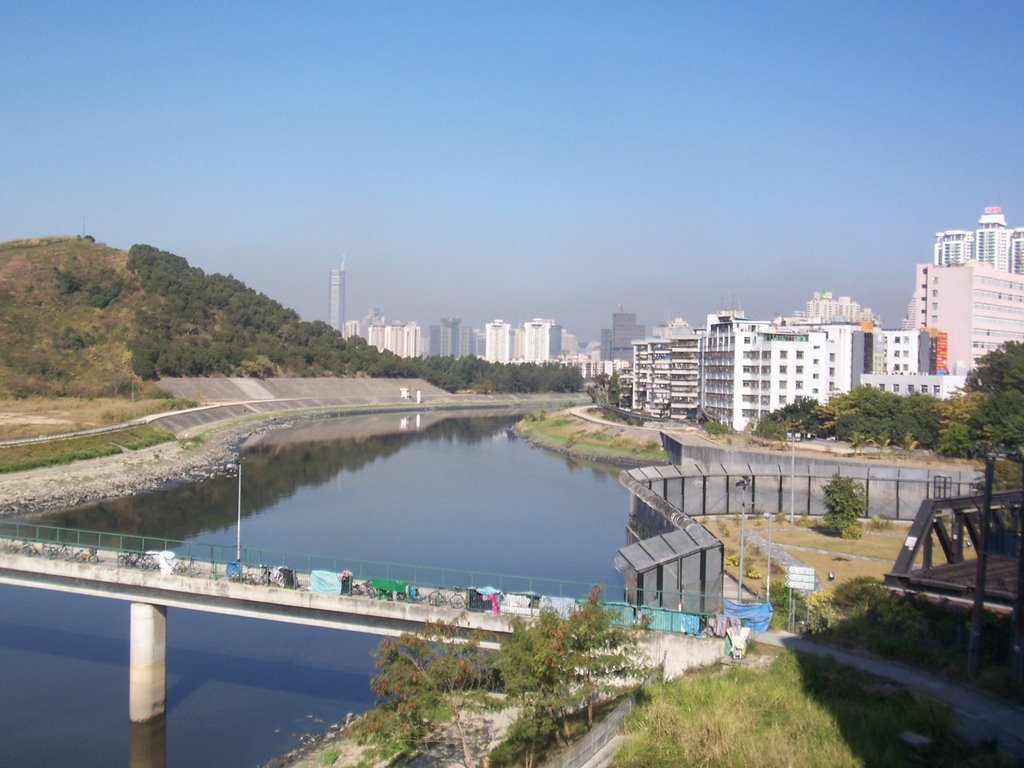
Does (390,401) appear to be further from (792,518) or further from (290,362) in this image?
(792,518)

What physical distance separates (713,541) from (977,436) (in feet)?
82.1

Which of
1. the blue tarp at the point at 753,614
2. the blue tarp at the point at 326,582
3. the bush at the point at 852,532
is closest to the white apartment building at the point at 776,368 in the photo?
the bush at the point at 852,532

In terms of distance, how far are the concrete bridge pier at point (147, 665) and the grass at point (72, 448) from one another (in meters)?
26.9

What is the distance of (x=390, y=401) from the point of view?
97312 millimetres

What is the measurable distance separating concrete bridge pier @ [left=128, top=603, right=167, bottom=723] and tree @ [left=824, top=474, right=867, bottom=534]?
700 inches

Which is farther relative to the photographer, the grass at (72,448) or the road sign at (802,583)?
the grass at (72,448)

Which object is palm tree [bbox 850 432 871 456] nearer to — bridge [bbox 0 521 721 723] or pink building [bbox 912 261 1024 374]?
pink building [bbox 912 261 1024 374]

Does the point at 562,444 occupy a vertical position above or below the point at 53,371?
below

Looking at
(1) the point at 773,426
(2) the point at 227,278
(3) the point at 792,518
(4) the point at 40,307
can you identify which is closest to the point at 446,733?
(3) the point at 792,518

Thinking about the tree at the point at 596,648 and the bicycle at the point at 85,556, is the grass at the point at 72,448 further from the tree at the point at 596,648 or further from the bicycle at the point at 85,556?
the tree at the point at 596,648

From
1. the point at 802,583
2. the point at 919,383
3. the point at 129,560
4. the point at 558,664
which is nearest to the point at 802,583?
the point at 802,583

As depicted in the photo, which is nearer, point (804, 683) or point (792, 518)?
point (804, 683)

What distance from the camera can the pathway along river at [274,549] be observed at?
1494cm

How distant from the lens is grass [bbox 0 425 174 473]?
3925 centimetres
